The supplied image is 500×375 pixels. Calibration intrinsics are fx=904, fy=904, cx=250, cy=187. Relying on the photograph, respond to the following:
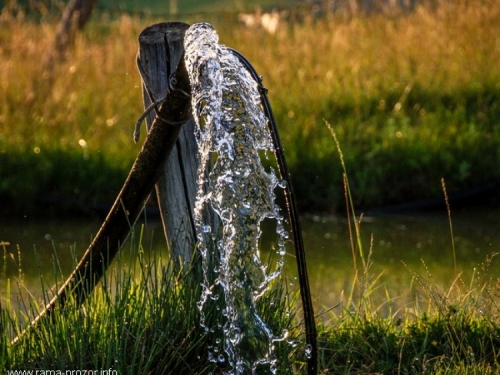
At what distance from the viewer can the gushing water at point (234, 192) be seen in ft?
8.10

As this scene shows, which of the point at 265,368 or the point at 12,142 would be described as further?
the point at 12,142

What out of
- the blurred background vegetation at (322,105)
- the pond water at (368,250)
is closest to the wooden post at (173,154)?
the pond water at (368,250)

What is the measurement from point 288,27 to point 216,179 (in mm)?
Answer: 8241

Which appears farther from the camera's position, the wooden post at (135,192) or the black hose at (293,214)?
the wooden post at (135,192)

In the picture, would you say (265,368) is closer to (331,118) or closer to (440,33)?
(331,118)

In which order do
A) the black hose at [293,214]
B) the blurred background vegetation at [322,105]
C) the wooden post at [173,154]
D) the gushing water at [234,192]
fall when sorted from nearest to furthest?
the black hose at [293,214], the gushing water at [234,192], the wooden post at [173,154], the blurred background vegetation at [322,105]

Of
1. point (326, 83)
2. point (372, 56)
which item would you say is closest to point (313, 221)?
point (326, 83)

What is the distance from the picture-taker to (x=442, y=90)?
26.6 ft

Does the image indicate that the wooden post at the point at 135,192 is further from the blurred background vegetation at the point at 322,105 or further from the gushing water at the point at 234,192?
the blurred background vegetation at the point at 322,105

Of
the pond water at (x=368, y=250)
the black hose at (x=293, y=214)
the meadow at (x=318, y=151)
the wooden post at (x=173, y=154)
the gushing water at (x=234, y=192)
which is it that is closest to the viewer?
the black hose at (x=293, y=214)

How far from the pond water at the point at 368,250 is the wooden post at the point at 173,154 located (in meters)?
1.51

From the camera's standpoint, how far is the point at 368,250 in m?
5.54

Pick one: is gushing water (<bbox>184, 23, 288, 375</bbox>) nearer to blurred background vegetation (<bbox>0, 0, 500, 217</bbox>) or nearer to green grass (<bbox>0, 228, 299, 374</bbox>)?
green grass (<bbox>0, 228, 299, 374</bbox>)

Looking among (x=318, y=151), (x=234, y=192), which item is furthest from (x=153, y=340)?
(x=318, y=151)
